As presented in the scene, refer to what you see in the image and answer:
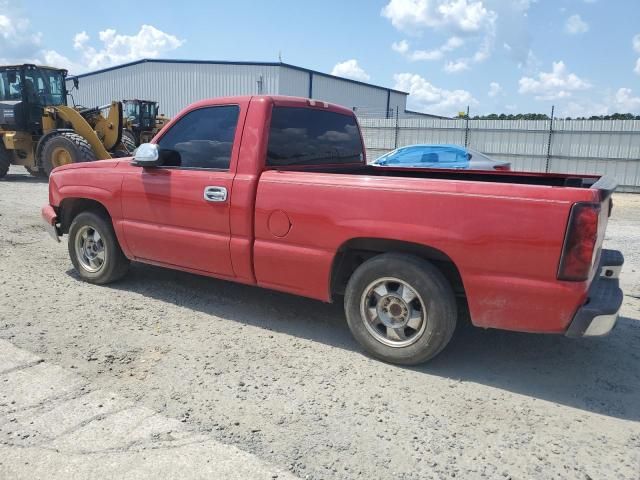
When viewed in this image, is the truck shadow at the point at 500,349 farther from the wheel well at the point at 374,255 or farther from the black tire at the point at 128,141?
the black tire at the point at 128,141

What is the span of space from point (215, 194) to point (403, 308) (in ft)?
6.01

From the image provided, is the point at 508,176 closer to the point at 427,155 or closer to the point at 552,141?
the point at 427,155

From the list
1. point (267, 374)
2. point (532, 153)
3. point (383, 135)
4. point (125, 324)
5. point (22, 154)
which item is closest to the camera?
point (267, 374)

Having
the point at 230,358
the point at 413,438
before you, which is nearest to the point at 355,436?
the point at 413,438

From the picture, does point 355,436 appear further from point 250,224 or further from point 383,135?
point 383,135

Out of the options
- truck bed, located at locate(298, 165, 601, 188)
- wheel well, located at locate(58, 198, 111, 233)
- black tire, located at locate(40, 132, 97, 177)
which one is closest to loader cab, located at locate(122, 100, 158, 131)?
black tire, located at locate(40, 132, 97, 177)

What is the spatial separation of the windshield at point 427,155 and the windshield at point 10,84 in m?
11.1

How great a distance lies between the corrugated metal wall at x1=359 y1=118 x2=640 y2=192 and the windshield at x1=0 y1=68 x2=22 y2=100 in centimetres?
1407

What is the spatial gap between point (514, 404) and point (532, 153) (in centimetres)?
1802

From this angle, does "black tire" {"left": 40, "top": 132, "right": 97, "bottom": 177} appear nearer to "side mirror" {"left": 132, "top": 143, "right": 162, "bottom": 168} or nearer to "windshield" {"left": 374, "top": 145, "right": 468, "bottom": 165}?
"windshield" {"left": 374, "top": 145, "right": 468, "bottom": 165}

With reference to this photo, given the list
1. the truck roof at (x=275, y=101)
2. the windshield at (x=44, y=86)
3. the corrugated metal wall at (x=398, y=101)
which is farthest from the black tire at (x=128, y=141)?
the corrugated metal wall at (x=398, y=101)

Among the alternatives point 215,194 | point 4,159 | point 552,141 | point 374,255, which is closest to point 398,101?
point 552,141

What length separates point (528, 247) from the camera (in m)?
3.16

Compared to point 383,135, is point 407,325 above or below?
below
